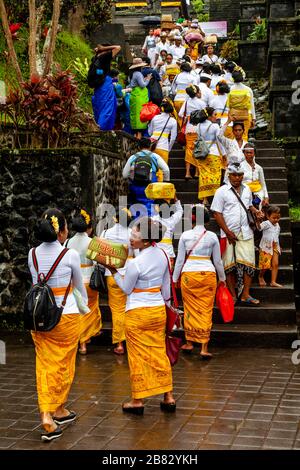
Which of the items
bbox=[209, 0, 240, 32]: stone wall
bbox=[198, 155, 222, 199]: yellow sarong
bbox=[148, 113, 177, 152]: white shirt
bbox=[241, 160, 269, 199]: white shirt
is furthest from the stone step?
bbox=[209, 0, 240, 32]: stone wall

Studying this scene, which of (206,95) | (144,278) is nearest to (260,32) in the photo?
(206,95)

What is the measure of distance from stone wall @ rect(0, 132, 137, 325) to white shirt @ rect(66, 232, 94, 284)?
1.47 meters

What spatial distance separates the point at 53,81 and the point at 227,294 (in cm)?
429

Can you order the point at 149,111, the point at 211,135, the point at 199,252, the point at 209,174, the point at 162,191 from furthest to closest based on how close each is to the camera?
the point at 149,111, the point at 211,135, the point at 209,174, the point at 162,191, the point at 199,252

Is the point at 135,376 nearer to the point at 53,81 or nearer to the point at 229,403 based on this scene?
the point at 229,403

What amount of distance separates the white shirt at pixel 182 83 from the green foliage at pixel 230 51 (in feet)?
28.2

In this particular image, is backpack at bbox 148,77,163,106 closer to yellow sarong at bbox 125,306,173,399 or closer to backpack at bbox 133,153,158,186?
backpack at bbox 133,153,158,186

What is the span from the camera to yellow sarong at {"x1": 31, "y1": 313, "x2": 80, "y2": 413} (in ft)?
23.0

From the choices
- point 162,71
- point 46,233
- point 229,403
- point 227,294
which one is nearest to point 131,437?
point 229,403

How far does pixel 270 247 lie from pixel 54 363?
5.19 m

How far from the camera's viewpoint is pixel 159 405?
7.86m

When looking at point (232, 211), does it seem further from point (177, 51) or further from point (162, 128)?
point (177, 51)

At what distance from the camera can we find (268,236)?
11.6m

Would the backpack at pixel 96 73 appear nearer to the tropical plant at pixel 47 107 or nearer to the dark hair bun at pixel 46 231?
the tropical plant at pixel 47 107
